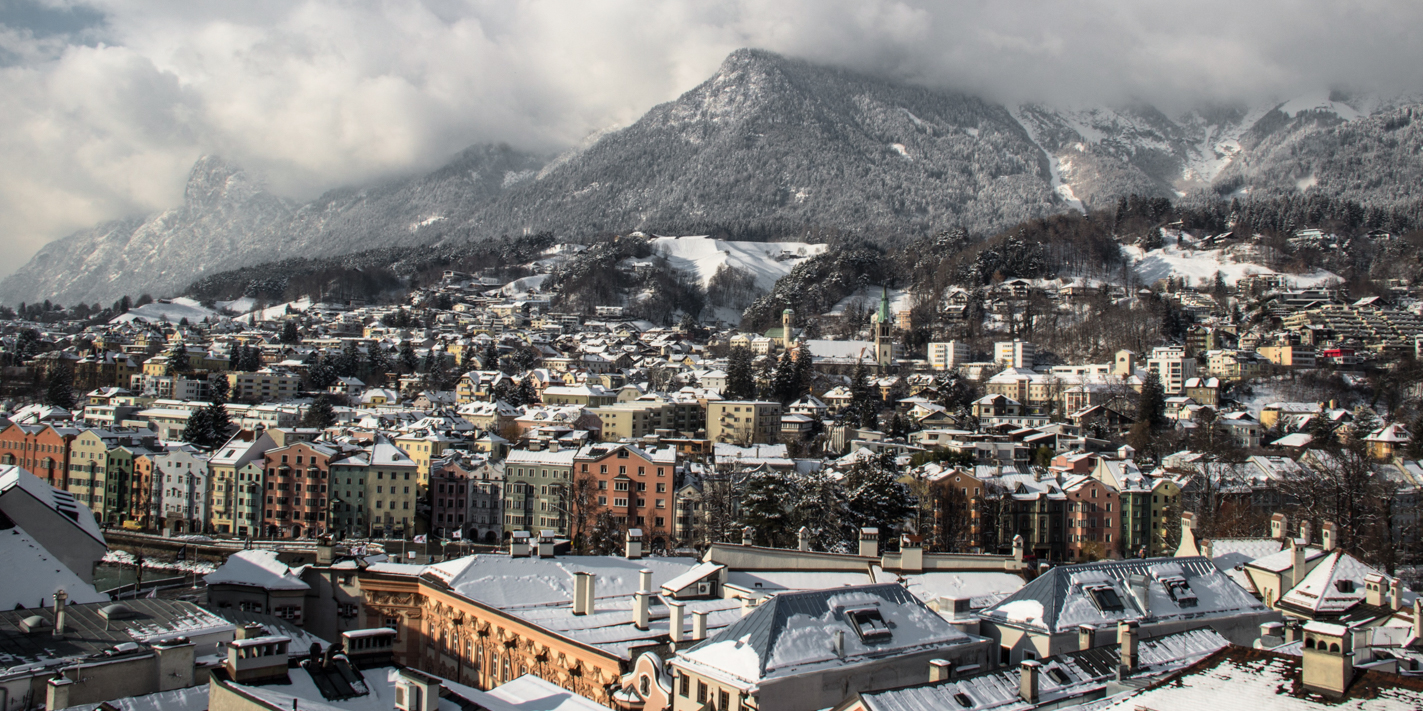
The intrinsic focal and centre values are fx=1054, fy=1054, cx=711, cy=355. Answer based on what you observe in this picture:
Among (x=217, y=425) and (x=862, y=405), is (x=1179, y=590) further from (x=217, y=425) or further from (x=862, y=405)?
(x=217, y=425)

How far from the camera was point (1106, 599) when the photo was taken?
1720 cm

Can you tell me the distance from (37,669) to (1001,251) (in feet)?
395

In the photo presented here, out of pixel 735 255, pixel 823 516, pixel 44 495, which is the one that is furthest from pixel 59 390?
pixel 735 255

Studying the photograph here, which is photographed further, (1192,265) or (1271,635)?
(1192,265)

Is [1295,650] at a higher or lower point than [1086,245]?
lower

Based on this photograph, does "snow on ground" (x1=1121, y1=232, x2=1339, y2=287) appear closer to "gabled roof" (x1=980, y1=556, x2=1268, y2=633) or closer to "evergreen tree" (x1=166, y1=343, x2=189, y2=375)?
"evergreen tree" (x1=166, y1=343, x2=189, y2=375)

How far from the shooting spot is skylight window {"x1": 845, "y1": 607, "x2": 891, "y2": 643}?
14.9 meters

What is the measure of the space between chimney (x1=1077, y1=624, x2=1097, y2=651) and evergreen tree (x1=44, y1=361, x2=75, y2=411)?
257ft

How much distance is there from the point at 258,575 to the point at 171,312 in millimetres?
148957

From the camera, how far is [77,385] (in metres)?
89.2

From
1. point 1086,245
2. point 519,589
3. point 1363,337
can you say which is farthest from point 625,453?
point 1086,245

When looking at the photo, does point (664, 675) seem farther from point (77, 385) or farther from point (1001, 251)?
point (1001, 251)

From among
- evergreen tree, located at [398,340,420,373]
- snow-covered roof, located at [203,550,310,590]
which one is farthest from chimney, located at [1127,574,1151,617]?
evergreen tree, located at [398,340,420,373]

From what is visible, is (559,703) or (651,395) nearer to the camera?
(559,703)
